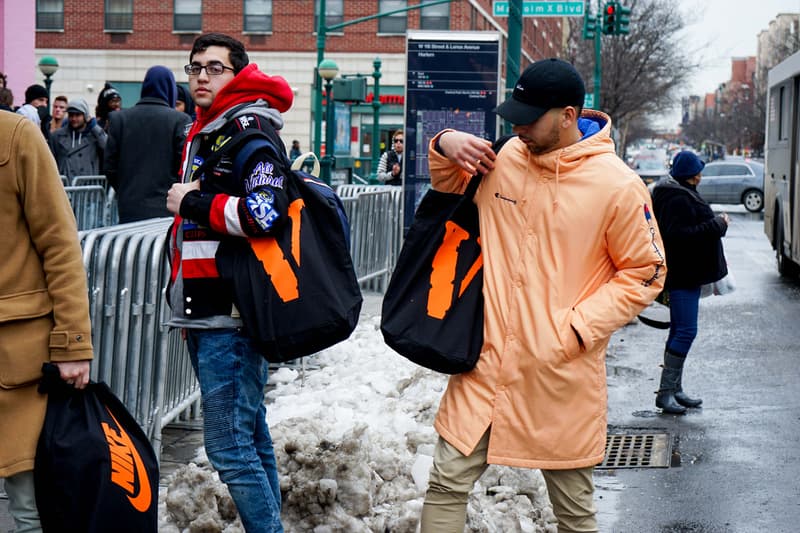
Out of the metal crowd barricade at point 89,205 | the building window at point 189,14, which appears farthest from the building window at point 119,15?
the metal crowd barricade at point 89,205

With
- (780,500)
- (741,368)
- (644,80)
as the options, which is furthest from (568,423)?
(644,80)

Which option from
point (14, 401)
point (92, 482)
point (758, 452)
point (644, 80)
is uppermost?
point (644, 80)

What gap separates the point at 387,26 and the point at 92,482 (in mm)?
44854

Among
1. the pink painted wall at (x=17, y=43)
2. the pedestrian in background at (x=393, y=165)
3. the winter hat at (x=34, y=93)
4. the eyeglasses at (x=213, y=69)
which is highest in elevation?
the pink painted wall at (x=17, y=43)

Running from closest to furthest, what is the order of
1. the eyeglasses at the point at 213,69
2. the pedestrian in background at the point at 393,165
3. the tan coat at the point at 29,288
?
1. the tan coat at the point at 29,288
2. the eyeglasses at the point at 213,69
3. the pedestrian in background at the point at 393,165

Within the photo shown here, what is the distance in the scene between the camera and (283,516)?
4902 mm

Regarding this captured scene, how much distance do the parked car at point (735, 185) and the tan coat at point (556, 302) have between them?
3376 cm

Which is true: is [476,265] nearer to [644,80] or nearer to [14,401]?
[14,401]

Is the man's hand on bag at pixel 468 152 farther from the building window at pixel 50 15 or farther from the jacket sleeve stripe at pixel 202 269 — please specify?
the building window at pixel 50 15

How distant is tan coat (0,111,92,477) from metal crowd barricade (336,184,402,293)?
756 cm

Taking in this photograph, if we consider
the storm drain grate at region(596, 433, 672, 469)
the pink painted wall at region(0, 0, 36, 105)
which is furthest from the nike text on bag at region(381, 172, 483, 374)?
the pink painted wall at region(0, 0, 36, 105)

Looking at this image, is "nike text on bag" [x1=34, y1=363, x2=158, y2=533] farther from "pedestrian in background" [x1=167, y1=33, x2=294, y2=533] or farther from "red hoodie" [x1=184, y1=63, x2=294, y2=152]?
"red hoodie" [x1=184, y1=63, x2=294, y2=152]

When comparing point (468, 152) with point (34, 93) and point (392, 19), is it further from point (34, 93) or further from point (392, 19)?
point (392, 19)

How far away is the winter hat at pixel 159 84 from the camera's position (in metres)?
8.34
